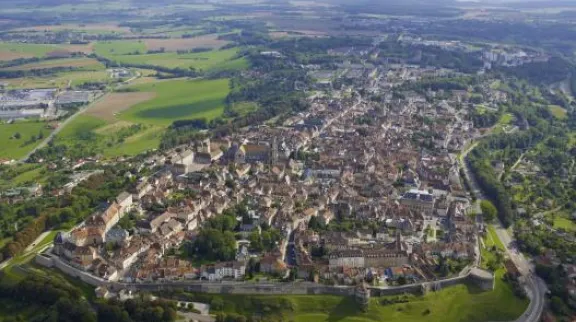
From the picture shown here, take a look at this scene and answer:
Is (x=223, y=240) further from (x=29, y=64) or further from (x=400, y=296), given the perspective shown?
(x=29, y=64)

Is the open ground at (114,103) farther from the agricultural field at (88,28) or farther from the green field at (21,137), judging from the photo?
the agricultural field at (88,28)


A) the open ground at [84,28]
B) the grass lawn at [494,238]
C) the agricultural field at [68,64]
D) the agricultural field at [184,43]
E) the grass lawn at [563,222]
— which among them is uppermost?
the grass lawn at [494,238]

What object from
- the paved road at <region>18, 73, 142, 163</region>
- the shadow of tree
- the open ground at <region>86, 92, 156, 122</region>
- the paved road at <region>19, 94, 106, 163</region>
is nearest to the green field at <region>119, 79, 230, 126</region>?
the open ground at <region>86, 92, 156, 122</region>

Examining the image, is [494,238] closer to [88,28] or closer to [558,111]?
[558,111]

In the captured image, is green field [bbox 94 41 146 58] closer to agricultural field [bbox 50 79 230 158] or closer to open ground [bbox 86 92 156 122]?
agricultural field [bbox 50 79 230 158]

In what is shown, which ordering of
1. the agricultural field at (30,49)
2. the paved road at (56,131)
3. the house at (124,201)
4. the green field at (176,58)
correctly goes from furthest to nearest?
the agricultural field at (30,49) → the green field at (176,58) → the paved road at (56,131) → the house at (124,201)

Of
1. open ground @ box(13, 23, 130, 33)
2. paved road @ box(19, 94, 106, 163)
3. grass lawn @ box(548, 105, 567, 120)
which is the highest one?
grass lawn @ box(548, 105, 567, 120)

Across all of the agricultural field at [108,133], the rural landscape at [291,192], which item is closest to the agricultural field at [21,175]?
the rural landscape at [291,192]
